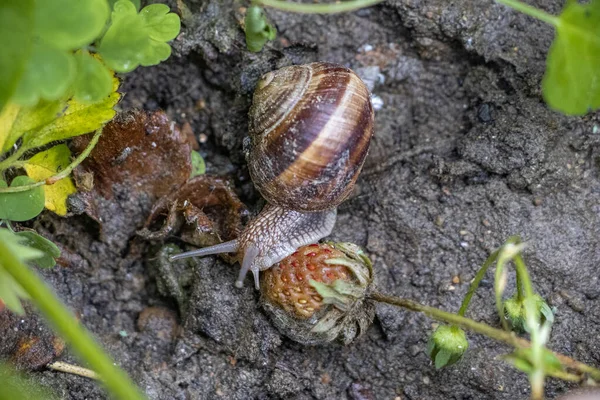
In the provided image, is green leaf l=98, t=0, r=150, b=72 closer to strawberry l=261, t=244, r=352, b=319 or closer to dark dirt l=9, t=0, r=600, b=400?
dark dirt l=9, t=0, r=600, b=400

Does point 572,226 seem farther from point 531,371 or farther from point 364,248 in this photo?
point 531,371

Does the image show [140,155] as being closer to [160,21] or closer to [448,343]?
[160,21]

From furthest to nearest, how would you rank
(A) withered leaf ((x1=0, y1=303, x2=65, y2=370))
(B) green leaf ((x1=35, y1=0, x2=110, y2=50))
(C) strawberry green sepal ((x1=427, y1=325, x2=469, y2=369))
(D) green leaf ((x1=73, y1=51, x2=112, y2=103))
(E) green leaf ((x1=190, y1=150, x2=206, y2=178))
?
(E) green leaf ((x1=190, y1=150, x2=206, y2=178)), (A) withered leaf ((x1=0, y1=303, x2=65, y2=370)), (C) strawberry green sepal ((x1=427, y1=325, x2=469, y2=369)), (D) green leaf ((x1=73, y1=51, x2=112, y2=103)), (B) green leaf ((x1=35, y1=0, x2=110, y2=50))

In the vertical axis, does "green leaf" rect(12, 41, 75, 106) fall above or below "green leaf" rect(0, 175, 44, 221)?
above

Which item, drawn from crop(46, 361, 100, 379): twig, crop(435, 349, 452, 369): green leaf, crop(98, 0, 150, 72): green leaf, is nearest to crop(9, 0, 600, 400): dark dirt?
crop(46, 361, 100, 379): twig

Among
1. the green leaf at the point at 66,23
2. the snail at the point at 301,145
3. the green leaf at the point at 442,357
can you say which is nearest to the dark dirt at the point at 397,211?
the snail at the point at 301,145

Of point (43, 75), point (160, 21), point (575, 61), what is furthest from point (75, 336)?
point (575, 61)

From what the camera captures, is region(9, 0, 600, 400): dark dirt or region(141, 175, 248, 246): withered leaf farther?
region(141, 175, 248, 246): withered leaf
